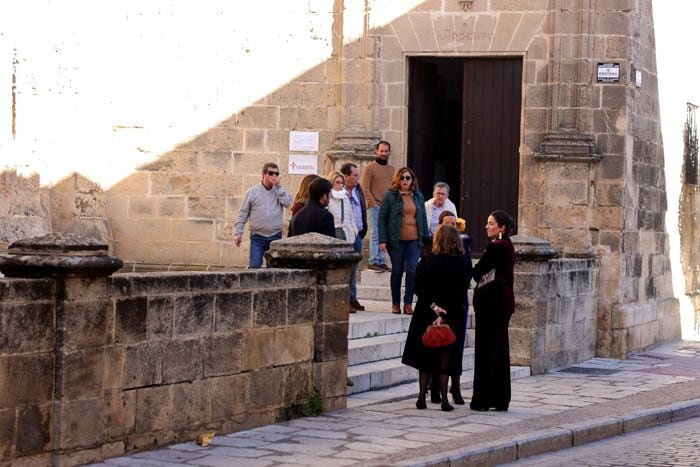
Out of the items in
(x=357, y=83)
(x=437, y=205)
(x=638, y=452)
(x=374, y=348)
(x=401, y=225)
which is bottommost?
(x=638, y=452)

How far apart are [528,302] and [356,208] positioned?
6.89 ft

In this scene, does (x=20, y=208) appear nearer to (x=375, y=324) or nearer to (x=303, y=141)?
(x=303, y=141)

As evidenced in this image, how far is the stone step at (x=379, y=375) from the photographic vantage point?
12.6 metres

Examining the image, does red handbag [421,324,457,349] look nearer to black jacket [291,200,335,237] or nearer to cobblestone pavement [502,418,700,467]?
cobblestone pavement [502,418,700,467]

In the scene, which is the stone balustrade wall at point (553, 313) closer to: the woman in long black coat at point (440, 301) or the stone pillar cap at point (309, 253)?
the woman in long black coat at point (440, 301)

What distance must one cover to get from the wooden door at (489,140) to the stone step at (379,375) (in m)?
4.97

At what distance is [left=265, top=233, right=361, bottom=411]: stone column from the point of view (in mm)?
11312

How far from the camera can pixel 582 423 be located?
450 inches

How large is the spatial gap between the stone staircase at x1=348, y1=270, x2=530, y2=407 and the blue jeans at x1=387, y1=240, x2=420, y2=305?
248mm

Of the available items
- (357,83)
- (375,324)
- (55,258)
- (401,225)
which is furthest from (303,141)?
(55,258)

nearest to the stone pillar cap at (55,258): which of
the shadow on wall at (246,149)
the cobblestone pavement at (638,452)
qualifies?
the cobblestone pavement at (638,452)

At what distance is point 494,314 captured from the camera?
11938 millimetres

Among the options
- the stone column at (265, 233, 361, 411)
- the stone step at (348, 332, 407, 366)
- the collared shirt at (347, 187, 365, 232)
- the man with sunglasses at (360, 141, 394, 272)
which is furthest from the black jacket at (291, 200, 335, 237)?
the man with sunglasses at (360, 141, 394, 272)

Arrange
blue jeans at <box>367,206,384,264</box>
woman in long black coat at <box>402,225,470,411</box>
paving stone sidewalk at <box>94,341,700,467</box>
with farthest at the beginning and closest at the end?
blue jeans at <box>367,206,384,264</box>, woman in long black coat at <box>402,225,470,411</box>, paving stone sidewalk at <box>94,341,700,467</box>
